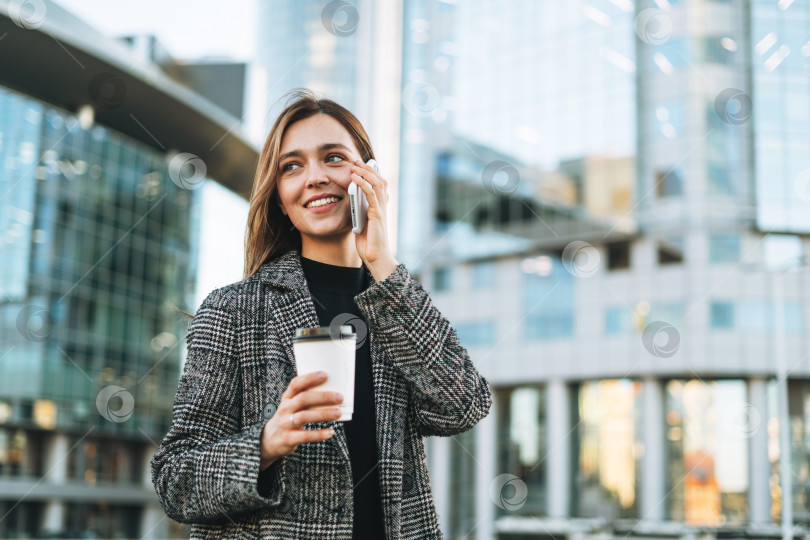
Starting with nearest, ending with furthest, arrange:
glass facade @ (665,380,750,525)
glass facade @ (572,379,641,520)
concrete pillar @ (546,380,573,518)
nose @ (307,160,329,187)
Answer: nose @ (307,160,329,187), glass facade @ (665,380,750,525), glass facade @ (572,379,641,520), concrete pillar @ (546,380,573,518)

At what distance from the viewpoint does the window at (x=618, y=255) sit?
35.7 m

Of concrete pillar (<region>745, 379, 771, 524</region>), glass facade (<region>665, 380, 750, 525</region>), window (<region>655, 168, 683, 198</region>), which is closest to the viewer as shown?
concrete pillar (<region>745, 379, 771, 524</region>)

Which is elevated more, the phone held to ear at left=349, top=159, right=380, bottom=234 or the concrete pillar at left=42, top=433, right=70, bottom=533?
the phone held to ear at left=349, top=159, right=380, bottom=234

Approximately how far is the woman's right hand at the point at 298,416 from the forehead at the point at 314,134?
0.75 m

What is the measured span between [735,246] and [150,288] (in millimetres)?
21525

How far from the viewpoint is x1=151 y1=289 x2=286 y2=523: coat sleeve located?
1.77 metres

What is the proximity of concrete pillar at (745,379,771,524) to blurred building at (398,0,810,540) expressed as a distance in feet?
0.23

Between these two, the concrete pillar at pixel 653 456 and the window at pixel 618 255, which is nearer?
the concrete pillar at pixel 653 456

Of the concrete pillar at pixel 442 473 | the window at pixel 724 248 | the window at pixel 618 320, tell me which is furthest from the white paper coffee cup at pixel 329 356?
the concrete pillar at pixel 442 473

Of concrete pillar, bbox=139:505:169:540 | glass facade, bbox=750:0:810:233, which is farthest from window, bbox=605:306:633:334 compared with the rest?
concrete pillar, bbox=139:505:169:540

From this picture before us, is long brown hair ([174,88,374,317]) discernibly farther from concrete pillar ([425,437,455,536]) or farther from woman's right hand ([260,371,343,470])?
concrete pillar ([425,437,455,536])

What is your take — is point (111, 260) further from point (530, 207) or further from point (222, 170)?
point (222, 170)

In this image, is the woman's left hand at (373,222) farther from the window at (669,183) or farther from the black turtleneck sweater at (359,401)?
the window at (669,183)

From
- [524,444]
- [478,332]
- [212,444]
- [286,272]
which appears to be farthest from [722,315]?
[212,444]
